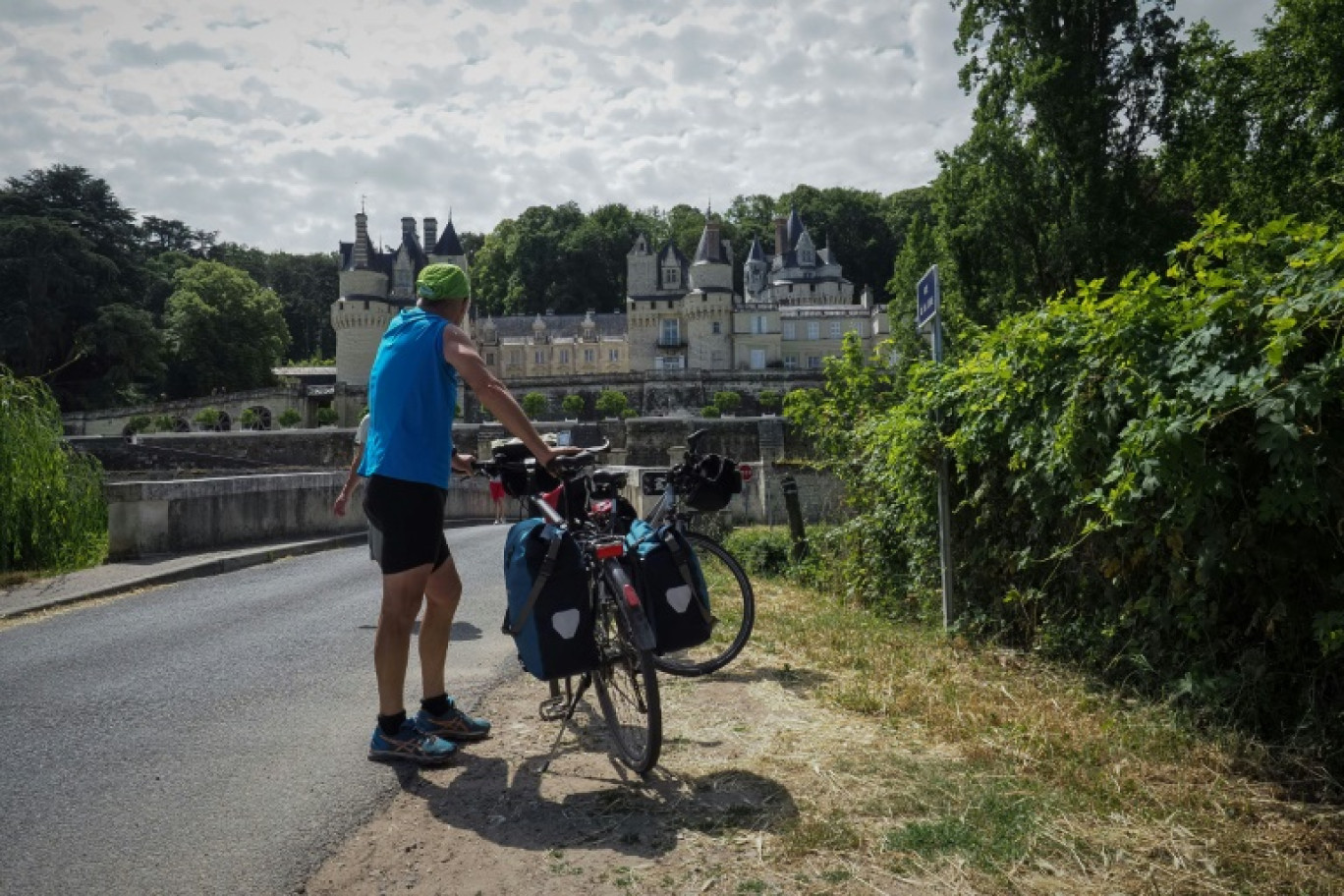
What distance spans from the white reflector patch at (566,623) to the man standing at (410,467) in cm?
57

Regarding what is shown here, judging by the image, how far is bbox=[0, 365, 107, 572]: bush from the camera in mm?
10391

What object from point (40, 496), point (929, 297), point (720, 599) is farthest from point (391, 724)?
point (40, 496)

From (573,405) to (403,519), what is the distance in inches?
2457

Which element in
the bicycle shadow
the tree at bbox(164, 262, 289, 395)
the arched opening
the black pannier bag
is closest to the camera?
the bicycle shadow

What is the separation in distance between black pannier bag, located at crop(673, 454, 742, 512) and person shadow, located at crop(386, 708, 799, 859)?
53.4 inches

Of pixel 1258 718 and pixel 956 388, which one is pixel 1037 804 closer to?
pixel 1258 718

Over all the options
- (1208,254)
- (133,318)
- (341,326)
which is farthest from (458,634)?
(341,326)

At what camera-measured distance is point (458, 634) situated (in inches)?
274

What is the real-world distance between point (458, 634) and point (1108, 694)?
161 inches

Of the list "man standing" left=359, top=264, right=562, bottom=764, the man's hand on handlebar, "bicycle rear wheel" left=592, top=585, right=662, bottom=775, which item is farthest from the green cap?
"bicycle rear wheel" left=592, top=585, right=662, bottom=775

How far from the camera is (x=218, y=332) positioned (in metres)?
71.1

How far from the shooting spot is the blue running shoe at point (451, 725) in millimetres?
4266

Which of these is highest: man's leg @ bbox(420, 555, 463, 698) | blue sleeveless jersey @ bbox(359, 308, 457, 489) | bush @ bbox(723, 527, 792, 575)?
blue sleeveless jersey @ bbox(359, 308, 457, 489)

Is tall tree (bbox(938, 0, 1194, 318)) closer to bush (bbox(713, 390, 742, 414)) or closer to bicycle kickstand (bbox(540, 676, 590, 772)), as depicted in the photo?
bicycle kickstand (bbox(540, 676, 590, 772))
